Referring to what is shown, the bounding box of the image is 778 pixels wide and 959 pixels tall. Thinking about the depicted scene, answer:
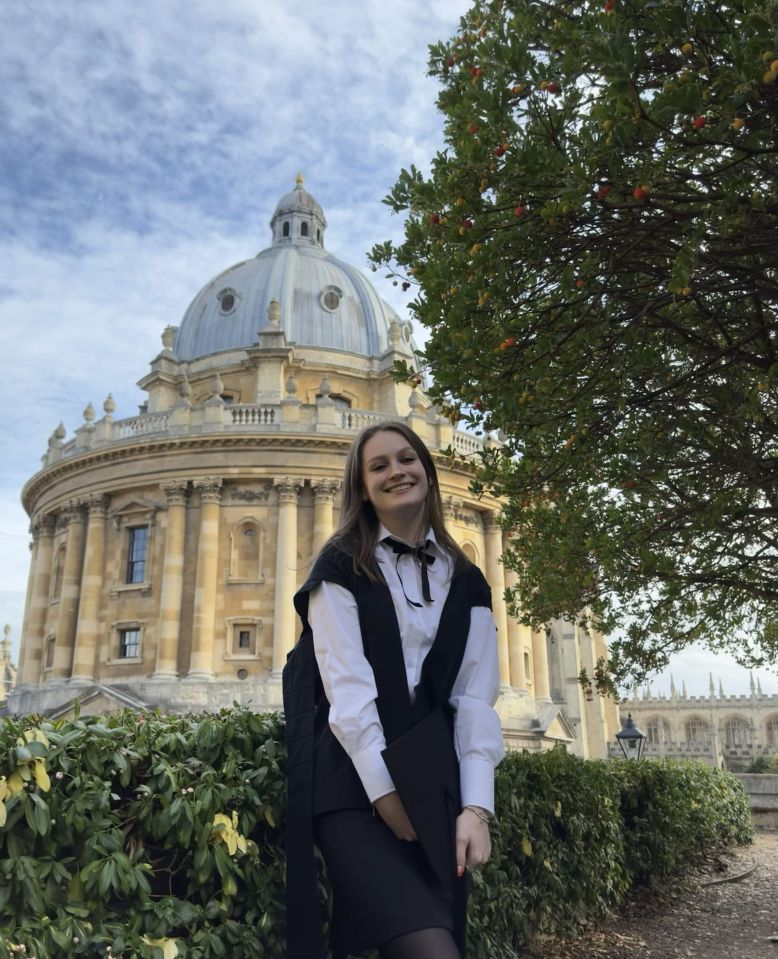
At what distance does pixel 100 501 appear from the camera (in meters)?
35.4

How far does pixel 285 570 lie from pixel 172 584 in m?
4.41

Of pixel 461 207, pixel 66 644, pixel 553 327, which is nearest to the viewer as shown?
pixel 461 207

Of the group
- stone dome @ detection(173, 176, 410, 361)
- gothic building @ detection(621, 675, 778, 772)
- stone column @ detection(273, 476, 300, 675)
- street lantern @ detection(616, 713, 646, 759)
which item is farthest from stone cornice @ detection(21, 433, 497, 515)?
gothic building @ detection(621, 675, 778, 772)

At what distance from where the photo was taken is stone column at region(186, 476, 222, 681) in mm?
32094

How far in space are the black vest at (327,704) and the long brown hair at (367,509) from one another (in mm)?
127

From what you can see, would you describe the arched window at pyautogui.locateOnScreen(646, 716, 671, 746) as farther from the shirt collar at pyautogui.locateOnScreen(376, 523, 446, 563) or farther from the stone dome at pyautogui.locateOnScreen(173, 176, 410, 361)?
the shirt collar at pyautogui.locateOnScreen(376, 523, 446, 563)

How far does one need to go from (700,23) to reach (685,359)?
13.5 ft

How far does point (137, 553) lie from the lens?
115ft

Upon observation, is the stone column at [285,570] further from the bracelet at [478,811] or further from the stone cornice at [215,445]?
the bracelet at [478,811]

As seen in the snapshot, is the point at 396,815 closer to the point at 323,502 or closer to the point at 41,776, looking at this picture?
the point at 41,776

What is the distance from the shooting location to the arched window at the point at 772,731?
80.2m

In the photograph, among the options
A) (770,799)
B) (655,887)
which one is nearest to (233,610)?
(770,799)

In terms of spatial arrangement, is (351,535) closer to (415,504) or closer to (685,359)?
(415,504)

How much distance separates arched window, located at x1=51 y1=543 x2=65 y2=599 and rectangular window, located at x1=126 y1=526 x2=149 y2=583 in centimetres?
393
